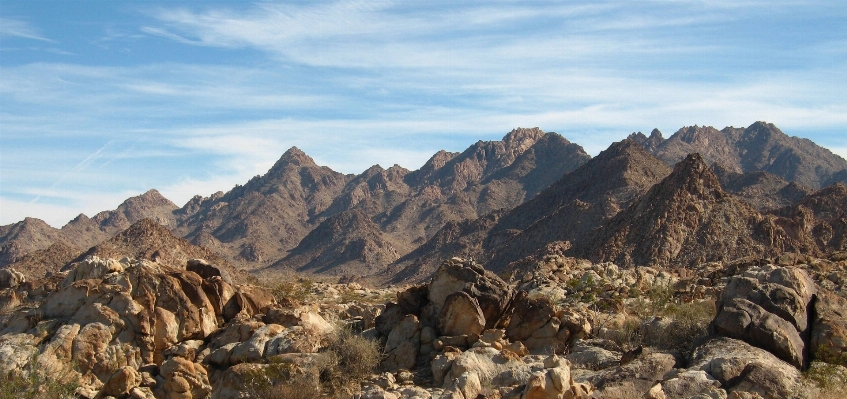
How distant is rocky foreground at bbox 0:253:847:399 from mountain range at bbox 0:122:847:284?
32.9m

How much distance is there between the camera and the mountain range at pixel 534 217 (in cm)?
5306

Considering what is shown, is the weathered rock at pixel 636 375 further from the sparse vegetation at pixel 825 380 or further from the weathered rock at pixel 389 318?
the weathered rock at pixel 389 318

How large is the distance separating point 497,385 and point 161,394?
7068 mm

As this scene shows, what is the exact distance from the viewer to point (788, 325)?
1477 cm

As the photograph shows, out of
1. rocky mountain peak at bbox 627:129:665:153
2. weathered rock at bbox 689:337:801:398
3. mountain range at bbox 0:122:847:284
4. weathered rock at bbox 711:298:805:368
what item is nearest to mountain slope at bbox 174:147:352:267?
mountain range at bbox 0:122:847:284

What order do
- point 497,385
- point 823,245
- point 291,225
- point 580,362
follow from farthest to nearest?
1. point 291,225
2. point 823,245
3. point 580,362
4. point 497,385

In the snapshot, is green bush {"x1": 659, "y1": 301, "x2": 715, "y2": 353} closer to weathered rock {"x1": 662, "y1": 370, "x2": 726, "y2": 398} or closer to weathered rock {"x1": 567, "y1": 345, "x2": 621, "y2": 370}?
weathered rock {"x1": 567, "y1": 345, "x2": 621, "y2": 370}

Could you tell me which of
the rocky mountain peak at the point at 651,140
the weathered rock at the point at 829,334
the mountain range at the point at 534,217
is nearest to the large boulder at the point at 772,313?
the weathered rock at the point at 829,334

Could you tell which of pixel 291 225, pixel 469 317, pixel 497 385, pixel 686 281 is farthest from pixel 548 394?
pixel 291 225

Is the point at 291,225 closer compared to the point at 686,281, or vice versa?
the point at 686,281

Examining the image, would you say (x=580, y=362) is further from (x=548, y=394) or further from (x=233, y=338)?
(x=233, y=338)

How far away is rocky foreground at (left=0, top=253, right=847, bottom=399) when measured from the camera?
45.0ft

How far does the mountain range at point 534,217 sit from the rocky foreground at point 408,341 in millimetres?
32935

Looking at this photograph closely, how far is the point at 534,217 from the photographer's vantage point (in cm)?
9994
